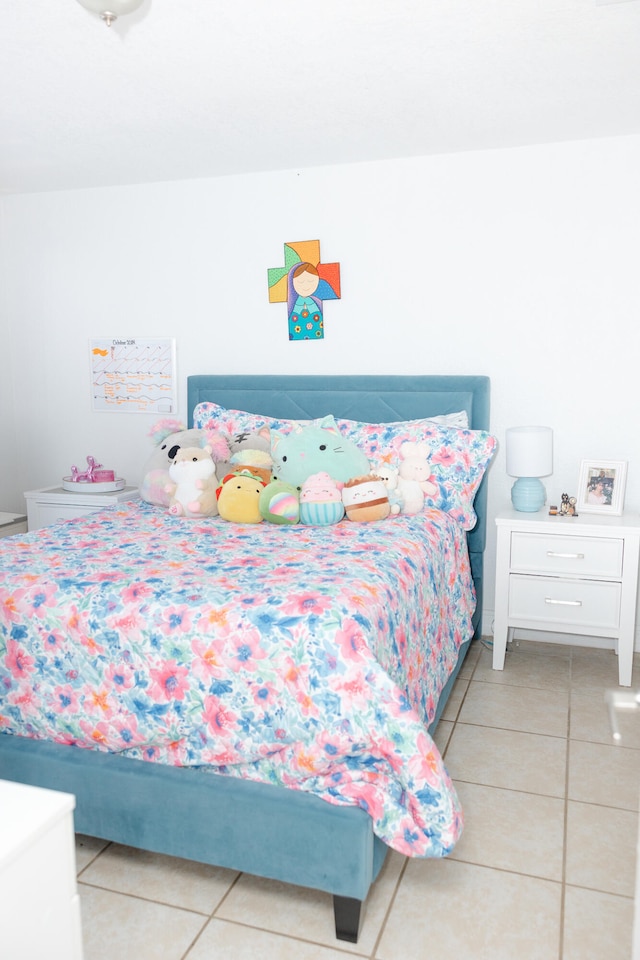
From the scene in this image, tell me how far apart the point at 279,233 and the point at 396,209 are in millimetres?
613

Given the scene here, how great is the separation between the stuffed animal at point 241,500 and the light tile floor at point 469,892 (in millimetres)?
1144

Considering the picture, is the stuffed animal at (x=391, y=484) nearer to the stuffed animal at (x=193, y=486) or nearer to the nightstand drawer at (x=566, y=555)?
the nightstand drawer at (x=566, y=555)

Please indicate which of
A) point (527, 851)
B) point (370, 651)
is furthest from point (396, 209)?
point (527, 851)

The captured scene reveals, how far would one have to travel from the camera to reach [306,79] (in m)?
2.58

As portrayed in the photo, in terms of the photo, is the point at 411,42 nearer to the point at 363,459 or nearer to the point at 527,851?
the point at 363,459

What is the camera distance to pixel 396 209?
3568 mm

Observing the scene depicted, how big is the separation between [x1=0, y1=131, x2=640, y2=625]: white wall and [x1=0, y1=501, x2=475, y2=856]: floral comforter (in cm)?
150

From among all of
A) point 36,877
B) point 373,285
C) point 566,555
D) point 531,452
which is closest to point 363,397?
point 373,285

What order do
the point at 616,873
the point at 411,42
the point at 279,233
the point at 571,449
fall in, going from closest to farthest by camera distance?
1. the point at 616,873
2. the point at 411,42
3. the point at 571,449
4. the point at 279,233

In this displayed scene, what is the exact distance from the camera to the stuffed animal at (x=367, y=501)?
2916 mm

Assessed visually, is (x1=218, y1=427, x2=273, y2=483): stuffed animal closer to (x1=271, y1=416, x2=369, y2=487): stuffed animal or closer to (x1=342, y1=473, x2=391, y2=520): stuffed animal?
(x1=271, y1=416, x2=369, y2=487): stuffed animal

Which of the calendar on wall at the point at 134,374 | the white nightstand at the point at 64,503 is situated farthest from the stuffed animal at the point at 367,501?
the calendar on wall at the point at 134,374

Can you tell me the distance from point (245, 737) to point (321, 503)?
1.22m

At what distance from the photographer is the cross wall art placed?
3.71 meters
